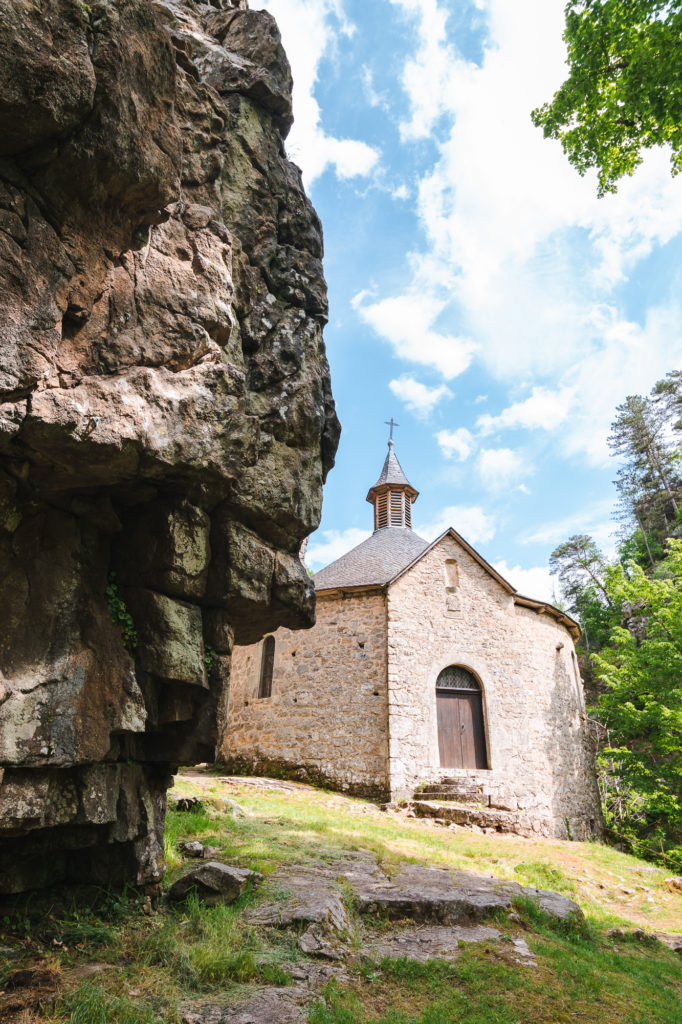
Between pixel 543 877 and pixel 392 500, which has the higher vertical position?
pixel 392 500

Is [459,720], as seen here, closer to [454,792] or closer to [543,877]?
[454,792]

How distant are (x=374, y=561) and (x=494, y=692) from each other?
4728 mm

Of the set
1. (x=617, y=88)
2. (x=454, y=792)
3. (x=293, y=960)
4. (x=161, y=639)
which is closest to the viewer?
(x=293, y=960)

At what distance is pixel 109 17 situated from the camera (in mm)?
3771

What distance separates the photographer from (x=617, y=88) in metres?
7.72

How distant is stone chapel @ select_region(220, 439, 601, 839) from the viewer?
1334 cm

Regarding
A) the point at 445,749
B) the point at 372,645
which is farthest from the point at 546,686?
the point at 372,645

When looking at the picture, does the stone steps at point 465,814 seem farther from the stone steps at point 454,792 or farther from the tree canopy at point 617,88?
the tree canopy at point 617,88

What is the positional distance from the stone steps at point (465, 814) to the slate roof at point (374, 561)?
15.9 feet

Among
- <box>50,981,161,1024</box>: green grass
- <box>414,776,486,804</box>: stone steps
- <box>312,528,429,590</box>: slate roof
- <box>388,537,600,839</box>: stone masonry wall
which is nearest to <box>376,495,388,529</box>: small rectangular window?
<box>312,528,429,590</box>: slate roof

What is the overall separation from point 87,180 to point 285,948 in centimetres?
567

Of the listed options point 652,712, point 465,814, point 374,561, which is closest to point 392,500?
point 374,561

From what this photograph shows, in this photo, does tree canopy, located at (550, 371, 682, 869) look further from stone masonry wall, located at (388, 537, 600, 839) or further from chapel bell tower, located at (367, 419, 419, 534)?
chapel bell tower, located at (367, 419, 419, 534)

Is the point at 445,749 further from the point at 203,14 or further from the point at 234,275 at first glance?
the point at 203,14
